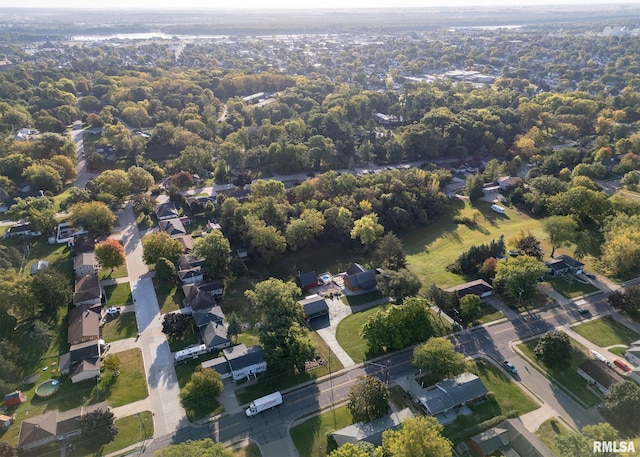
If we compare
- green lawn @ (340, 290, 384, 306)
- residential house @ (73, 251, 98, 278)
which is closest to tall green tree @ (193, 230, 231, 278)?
residential house @ (73, 251, 98, 278)

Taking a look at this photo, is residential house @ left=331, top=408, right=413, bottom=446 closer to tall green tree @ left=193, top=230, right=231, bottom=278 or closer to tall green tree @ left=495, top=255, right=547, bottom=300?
tall green tree @ left=495, top=255, right=547, bottom=300

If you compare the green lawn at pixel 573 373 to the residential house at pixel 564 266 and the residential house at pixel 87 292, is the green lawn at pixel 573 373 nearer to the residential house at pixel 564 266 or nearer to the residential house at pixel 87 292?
the residential house at pixel 564 266

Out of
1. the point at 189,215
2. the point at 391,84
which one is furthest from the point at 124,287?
the point at 391,84

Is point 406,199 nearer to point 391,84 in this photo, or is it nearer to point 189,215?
point 189,215

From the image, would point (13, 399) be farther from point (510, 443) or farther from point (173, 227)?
point (510, 443)

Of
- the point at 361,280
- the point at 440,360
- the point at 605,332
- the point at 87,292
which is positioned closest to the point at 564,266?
the point at 605,332

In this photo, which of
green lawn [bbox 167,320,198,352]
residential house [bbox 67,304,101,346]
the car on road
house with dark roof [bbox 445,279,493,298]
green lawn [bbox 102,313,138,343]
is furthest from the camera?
house with dark roof [bbox 445,279,493,298]
